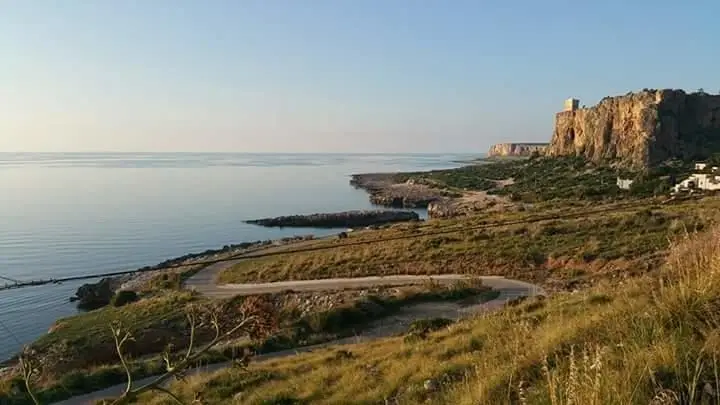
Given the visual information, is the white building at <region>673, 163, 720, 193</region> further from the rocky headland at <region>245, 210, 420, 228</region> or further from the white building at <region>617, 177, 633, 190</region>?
the rocky headland at <region>245, 210, 420, 228</region>

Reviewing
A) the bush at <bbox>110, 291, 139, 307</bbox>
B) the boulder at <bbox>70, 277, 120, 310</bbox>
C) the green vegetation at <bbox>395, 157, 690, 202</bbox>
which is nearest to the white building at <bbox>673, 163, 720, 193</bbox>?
the green vegetation at <bbox>395, 157, 690, 202</bbox>

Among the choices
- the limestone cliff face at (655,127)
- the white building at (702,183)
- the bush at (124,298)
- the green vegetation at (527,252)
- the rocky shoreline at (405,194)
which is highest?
the limestone cliff face at (655,127)

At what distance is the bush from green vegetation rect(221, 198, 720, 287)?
16.1ft

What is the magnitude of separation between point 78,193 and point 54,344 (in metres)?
87.1

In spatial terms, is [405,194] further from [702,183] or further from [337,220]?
[702,183]

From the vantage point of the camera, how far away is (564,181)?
88.8m

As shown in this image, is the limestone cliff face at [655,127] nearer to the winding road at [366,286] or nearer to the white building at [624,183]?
the white building at [624,183]

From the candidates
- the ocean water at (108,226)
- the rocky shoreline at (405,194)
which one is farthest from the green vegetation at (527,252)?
the rocky shoreline at (405,194)

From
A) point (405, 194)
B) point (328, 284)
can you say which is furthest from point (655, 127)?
point (328, 284)

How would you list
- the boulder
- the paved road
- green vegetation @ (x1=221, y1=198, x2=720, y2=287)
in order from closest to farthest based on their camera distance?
green vegetation @ (x1=221, y1=198, x2=720, y2=287) → the paved road → the boulder

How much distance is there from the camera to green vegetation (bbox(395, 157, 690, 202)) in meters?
61.2

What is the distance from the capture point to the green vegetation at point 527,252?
76.1 feet

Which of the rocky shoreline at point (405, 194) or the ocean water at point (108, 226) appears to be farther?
the rocky shoreline at point (405, 194)

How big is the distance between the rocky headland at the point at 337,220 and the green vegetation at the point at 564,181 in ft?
52.9
